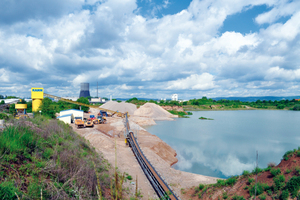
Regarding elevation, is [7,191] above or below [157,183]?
above

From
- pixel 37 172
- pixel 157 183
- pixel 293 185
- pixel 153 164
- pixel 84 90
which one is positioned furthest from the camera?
pixel 84 90

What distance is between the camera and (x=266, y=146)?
96.1 ft

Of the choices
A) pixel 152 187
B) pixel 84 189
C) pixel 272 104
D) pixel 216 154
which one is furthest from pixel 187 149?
pixel 272 104

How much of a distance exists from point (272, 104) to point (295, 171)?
482 feet

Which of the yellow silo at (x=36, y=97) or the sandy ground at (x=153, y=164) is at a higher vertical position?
the yellow silo at (x=36, y=97)

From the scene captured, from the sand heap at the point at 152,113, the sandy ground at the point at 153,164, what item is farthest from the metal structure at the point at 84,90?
the sandy ground at the point at 153,164

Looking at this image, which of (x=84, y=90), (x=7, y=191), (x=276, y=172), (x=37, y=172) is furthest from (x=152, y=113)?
(x=84, y=90)

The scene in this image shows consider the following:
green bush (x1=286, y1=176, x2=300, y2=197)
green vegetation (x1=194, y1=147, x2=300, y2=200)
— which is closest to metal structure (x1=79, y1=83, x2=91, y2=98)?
green vegetation (x1=194, y1=147, x2=300, y2=200)

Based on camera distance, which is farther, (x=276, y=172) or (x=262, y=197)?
(x=276, y=172)

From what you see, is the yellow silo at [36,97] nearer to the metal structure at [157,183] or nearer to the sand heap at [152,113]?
the metal structure at [157,183]

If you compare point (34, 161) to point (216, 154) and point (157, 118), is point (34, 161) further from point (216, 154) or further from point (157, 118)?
point (157, 118)

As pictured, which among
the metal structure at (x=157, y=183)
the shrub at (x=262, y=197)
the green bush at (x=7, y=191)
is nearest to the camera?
the green bush at (x=7, y=191)

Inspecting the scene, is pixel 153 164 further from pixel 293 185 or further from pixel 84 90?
pixel 84 90

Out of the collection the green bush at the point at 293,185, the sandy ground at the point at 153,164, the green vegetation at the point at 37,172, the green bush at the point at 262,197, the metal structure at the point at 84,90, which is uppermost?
the metal structure at the point at 84,90
